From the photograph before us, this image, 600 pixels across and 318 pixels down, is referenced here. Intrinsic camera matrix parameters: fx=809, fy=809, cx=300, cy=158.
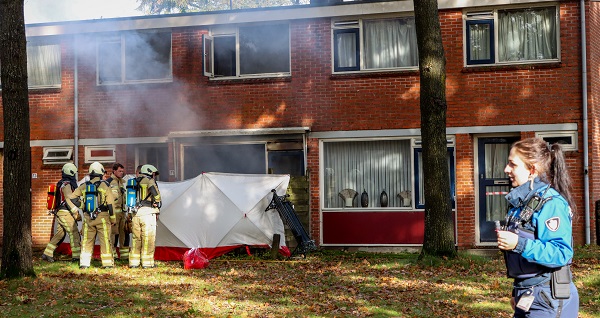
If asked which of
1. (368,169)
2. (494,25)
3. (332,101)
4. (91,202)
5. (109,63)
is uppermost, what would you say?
(494,25)

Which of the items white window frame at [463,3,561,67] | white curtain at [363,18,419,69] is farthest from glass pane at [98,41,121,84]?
white window frame at [463,3,561,67]

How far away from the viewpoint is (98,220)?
14.8 metres

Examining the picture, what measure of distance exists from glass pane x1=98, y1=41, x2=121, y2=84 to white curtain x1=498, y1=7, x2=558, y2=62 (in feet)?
30.1

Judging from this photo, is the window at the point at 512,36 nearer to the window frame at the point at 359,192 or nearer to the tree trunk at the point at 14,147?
the window frame at the point at 359,192

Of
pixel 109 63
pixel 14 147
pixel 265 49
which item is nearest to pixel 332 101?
pixel 265 49

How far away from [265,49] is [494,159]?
5850mm

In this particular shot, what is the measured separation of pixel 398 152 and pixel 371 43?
256cm

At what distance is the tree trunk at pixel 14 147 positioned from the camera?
11867 mm

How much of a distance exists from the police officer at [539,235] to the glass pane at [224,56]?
48.1ft

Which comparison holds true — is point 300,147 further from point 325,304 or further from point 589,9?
point 325,304

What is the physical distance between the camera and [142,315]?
31.6 feet

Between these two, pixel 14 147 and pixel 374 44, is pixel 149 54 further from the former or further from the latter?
pixel 14 147

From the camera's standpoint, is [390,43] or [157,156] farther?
[157,156]

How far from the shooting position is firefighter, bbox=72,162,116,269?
14.6m
